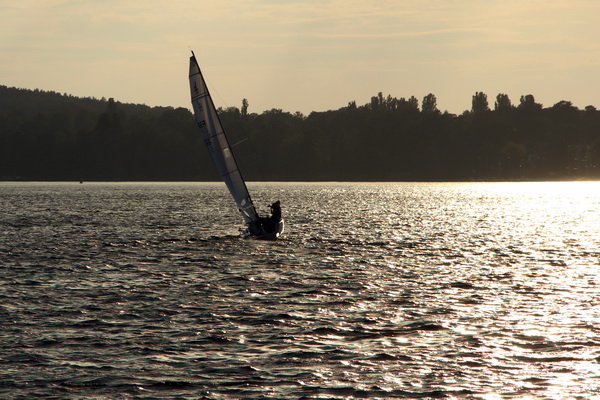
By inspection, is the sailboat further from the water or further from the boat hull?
the water

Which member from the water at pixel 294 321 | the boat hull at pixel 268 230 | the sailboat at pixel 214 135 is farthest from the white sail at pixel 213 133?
the water at pixel 294 321

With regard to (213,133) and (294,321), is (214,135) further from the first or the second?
(294,321)

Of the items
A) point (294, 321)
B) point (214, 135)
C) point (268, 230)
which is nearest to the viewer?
point (294, 321)

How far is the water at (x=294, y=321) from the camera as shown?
2345cm

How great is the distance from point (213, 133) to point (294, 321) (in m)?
31.7

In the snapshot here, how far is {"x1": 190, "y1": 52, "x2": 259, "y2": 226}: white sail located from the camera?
61188 mm

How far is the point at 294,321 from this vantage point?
32000mm

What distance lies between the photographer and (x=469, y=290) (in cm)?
4128

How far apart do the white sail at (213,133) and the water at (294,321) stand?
16.2 ft

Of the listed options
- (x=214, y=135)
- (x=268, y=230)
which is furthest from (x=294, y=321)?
(x=268, y=230)

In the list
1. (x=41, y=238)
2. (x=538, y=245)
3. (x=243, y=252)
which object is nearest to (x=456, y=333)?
(x=243, y=252)

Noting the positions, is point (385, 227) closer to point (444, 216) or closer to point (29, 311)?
point (444, 216)

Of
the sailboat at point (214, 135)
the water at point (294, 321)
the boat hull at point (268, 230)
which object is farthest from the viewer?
the boat hull at point (268, 230)

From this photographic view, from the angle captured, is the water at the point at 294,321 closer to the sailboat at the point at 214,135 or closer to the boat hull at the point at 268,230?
the boat hull at the point at 268,230
